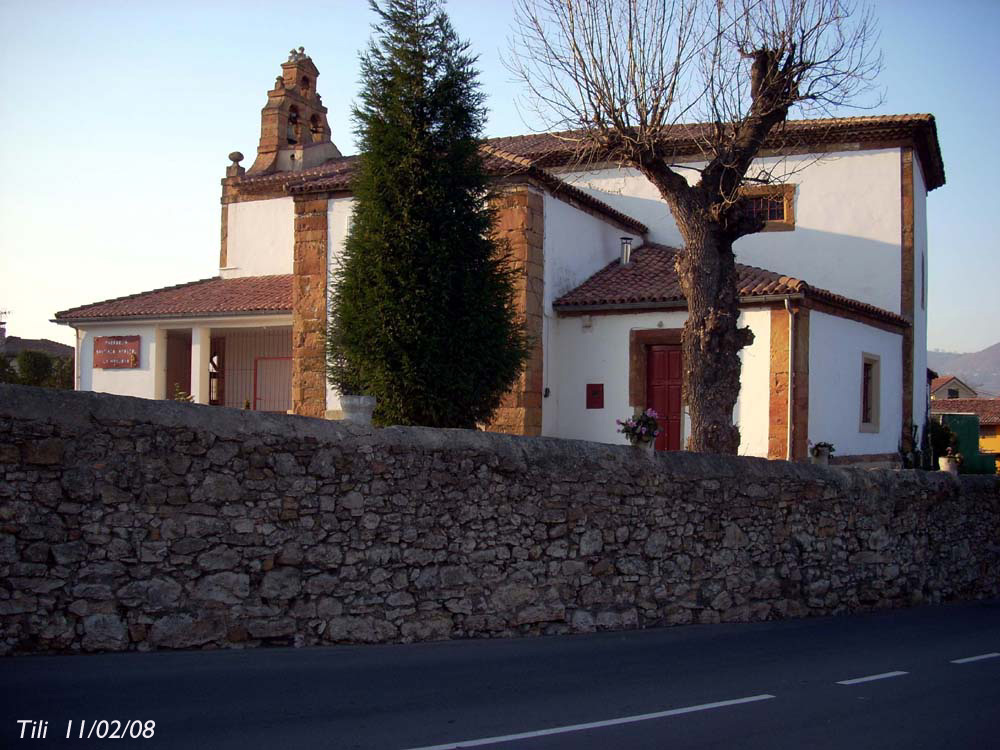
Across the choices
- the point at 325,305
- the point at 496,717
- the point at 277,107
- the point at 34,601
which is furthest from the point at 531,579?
the point at 277,107

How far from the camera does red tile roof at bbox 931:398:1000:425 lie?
Answer: 4641 centimetres

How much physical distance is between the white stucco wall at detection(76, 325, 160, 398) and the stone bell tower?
21.2 feet

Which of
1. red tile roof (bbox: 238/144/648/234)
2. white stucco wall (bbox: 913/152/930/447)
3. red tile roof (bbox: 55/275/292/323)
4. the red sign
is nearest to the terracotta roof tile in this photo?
red tile roof (bbox: 238/144/648/234)

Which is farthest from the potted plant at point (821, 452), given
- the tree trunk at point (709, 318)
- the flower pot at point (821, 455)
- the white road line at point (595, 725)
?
the white road line at point (595, 725)

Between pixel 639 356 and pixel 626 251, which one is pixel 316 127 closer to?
pixel 626 251

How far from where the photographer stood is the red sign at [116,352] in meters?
23.2

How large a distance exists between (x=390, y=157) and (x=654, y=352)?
7.33 metres

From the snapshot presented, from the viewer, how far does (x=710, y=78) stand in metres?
12.7

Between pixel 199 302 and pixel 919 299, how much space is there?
1640 centimetres

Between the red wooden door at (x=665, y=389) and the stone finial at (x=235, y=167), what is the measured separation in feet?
46.0

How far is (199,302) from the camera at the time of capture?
23.0m

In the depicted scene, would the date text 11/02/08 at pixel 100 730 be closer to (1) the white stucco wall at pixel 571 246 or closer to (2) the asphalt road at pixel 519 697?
(2) the asphalt road at pixel 519 697

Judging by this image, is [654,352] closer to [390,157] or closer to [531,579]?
[390,157]

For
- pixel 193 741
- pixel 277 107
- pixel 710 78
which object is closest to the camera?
pixel 193 741
